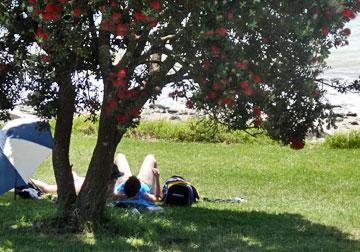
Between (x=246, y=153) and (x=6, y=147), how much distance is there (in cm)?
624

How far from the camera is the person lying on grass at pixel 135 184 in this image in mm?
9227

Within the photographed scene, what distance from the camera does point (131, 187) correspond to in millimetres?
9156

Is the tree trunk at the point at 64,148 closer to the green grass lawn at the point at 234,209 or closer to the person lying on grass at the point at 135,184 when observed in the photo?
the green grass lawn at the point at 234,209

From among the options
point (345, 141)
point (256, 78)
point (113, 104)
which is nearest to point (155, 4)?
point (256, 78)

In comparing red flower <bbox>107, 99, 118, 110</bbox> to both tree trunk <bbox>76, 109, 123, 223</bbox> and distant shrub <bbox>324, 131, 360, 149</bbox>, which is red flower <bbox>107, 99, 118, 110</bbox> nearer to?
tree trunk <bbox>76, 109, 123, 223</bbox>

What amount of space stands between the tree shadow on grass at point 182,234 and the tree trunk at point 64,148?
23 cm

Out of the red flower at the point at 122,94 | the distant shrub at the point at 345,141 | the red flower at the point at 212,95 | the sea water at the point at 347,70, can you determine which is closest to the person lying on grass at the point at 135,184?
the red flower at the point at 122,94

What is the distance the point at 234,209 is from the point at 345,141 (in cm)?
645

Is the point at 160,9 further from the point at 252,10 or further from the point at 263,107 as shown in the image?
the point at 263,107

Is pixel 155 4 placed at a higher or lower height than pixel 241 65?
higher

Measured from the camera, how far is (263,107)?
6.02 meters

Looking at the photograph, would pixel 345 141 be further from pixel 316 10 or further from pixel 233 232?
pixel 316 10

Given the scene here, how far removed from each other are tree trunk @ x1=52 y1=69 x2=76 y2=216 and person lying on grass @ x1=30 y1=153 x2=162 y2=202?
4.83ft

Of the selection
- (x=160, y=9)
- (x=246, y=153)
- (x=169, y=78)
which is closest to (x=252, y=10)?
(x=160, y=9)
